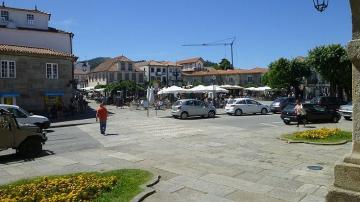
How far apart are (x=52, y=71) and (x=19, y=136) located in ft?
75.0

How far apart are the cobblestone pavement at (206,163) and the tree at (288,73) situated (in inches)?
1873

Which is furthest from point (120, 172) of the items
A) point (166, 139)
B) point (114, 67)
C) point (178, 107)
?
point (114, 67)

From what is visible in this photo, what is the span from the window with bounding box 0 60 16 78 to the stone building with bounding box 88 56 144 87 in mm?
57948

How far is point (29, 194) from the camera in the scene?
26.5 feet

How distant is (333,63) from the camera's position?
47969 mm

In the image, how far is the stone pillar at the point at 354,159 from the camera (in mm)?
4320

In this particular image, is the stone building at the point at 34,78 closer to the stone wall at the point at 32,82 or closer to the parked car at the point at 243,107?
the stone wall at the point at 32,82

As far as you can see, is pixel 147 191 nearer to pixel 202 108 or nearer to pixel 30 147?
pixel 30 147

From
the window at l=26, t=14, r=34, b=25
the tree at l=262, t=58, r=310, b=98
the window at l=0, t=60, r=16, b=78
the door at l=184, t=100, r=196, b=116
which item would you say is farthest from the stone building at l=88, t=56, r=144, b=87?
the door at l=184, t=100, r=196, b=116

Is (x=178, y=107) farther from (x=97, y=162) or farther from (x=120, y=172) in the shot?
(x=120, y=172)

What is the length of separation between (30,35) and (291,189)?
132 feet

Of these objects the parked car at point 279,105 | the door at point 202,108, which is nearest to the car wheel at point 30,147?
the door at point 202,108

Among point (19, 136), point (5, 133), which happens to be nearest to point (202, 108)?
point (19, 136)

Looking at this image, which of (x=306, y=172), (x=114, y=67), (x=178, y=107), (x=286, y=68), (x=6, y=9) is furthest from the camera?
(x=114, y=67)
